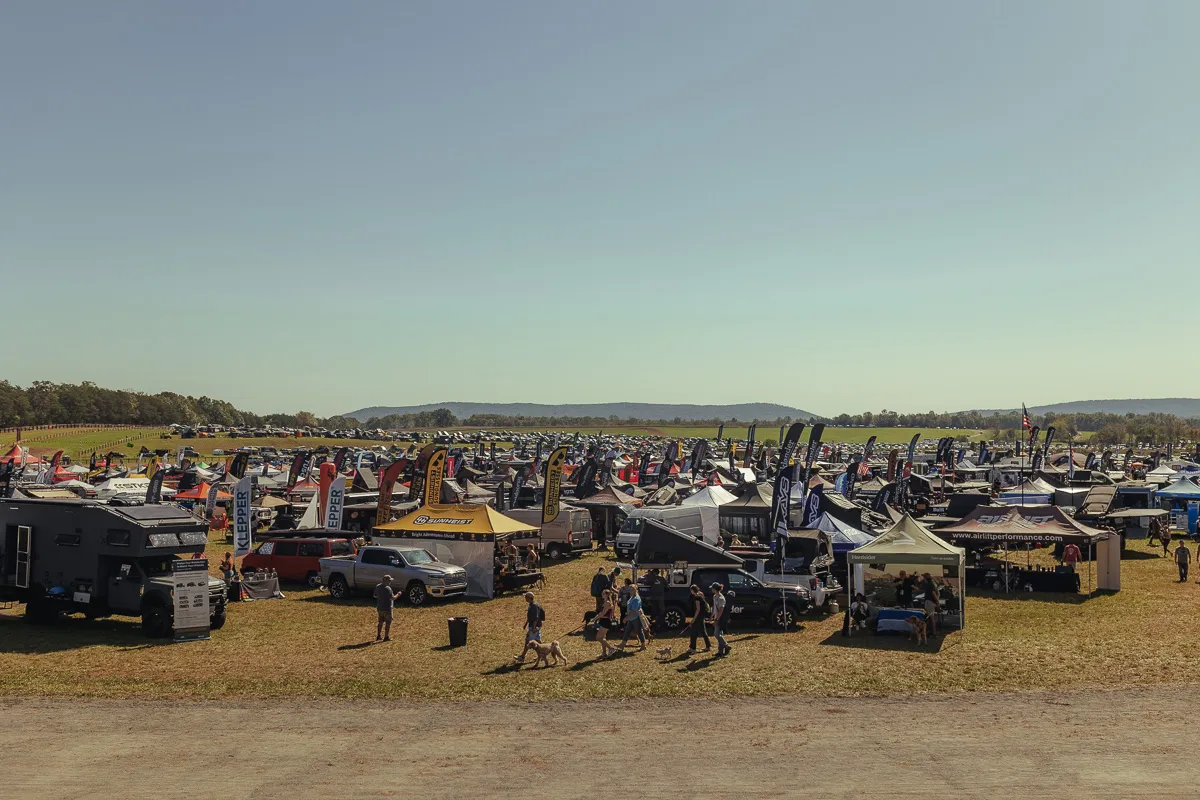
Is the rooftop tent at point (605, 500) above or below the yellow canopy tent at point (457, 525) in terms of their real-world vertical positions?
below

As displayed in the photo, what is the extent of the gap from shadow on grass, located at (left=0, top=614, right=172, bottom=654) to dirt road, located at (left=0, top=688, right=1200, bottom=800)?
174 inches

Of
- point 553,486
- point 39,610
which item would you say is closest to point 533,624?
point 39,610

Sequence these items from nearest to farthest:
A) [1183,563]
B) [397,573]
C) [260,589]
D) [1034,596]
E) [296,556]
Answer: [397,573]
[1034,596]
[260,589]
[1183,563]
[296,556]

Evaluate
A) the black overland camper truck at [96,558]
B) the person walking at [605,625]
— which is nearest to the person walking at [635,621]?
the person walking at [605,625]

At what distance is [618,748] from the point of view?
12.6 m

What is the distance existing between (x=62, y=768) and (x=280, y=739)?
2644mm

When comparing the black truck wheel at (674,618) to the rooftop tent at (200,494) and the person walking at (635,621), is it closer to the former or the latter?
the person walking at (635,621)

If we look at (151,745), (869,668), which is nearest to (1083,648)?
(869,668)

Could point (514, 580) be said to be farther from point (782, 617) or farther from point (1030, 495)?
point (1030, 495)

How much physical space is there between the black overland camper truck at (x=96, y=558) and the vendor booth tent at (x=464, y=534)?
6.80 metres

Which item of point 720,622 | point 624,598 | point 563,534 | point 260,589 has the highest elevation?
point 720,622

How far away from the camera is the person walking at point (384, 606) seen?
19703 mm

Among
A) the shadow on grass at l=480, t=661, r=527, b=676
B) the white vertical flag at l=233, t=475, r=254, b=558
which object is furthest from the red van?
the shadow on grass at l=480, t=661, r=527, b=676

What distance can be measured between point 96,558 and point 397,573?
7520 mm
